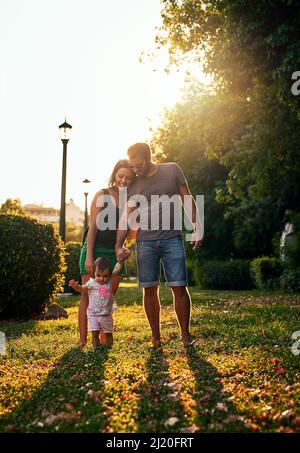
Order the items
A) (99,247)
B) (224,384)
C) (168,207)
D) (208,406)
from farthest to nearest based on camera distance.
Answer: (99,247) < (168,207) < (224,384) < (208,406)

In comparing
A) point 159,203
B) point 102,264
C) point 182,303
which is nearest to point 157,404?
point 182,303

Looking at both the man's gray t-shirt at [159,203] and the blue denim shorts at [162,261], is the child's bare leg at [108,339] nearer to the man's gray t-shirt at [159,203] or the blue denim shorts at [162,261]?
the blue denim shorts at [162,261]

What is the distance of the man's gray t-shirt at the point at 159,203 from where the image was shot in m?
6.77

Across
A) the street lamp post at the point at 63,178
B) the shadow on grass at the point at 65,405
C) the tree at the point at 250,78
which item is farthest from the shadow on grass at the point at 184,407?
the street lamp post at the point at 63,178

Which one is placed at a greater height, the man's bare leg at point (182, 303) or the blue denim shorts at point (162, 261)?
the blue denim shorts at point (162, 261)

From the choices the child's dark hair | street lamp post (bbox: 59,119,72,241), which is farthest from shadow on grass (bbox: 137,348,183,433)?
street lamp post (bbox: 59,119,72,241)

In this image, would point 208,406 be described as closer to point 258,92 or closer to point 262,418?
point 262,418

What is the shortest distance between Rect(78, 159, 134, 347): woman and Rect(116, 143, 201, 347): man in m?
0.21

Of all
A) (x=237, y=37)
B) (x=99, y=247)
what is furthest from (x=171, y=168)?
(x=237, y=37)

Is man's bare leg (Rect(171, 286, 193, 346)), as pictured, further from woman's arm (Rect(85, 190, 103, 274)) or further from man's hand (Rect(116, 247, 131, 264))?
woman's arm (Rect(85, 190, 103, 274))

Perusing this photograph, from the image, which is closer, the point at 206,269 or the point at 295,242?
the point at 295,242

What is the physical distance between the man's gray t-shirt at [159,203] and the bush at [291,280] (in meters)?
11.7
